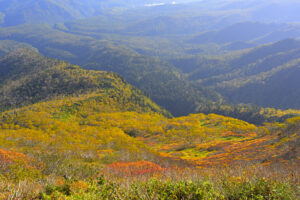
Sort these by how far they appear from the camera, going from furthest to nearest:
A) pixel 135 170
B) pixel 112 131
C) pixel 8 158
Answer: pixel 112 131 → pixel 135 170 → pixel 8 158

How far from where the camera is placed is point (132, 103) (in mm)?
192375

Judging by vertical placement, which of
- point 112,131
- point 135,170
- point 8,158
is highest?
point 8,158

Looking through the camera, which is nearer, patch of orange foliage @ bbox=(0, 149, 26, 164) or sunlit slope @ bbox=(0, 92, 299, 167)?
patch of orange foliage @ bbox=(0, 149, 26, 164)

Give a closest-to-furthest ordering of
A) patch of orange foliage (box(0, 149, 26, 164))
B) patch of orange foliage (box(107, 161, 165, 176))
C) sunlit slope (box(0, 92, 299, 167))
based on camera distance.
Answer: patch of orange foliage (box(0, 149, 26, 164)), patch of orange foliage (box(107, 161, 165, 176)), sunlit slope (box(0, 92, 299, 167))

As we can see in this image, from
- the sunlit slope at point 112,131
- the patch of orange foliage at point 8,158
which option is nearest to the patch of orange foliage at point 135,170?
the patch of orange foliage at point 8,158

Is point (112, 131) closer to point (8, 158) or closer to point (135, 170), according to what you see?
point (135, 170)

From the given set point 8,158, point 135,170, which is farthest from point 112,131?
point 8,158

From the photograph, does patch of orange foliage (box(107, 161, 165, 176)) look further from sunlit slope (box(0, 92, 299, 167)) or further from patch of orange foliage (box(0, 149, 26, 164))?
sunlit slope (box(0, 92, 299, 167))

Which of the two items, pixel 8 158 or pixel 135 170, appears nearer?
pixel 8 158

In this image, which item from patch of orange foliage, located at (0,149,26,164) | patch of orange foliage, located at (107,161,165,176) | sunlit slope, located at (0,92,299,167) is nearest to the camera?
patch of orange foliage, located at (0,149,26,164)

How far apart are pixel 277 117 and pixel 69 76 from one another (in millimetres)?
199227

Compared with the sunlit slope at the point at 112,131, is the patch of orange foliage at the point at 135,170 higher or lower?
higher

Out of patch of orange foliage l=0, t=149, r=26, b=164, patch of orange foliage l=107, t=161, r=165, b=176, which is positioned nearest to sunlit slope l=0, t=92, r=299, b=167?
patch of orange foliage l=107, t=161, r=165, b=176

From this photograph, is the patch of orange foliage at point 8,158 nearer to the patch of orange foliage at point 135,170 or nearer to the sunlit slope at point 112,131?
the patch of orange foliage at point 135,170
